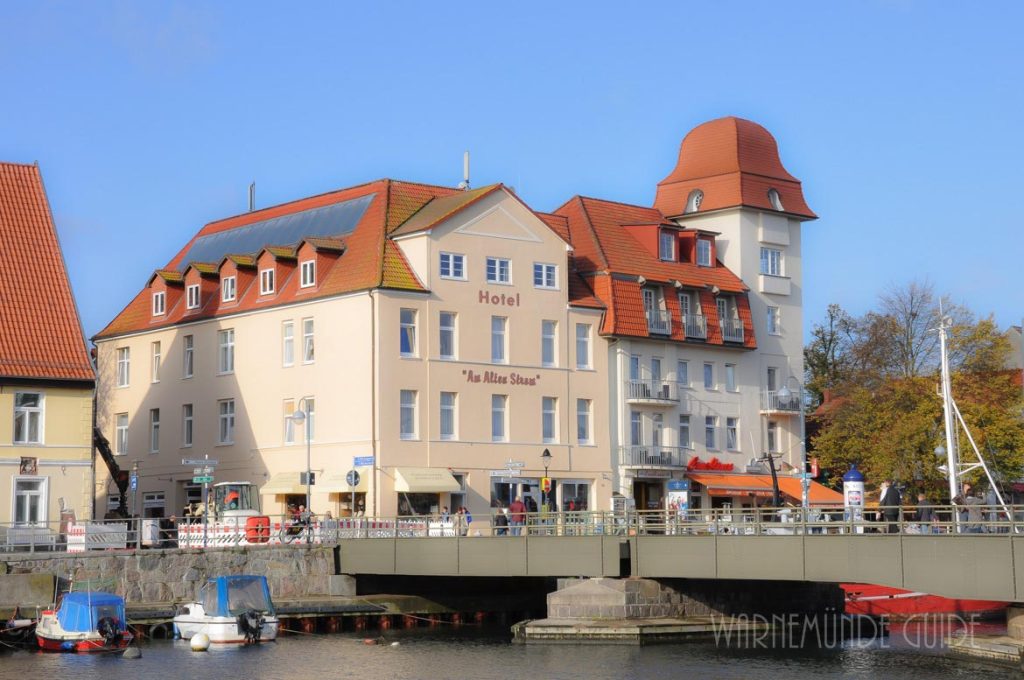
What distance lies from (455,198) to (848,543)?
2971cm

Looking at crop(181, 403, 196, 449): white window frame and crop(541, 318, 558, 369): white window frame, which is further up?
crop(541, 318, 558, 369): white window frame

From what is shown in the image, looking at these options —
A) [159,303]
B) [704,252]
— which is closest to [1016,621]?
[704,252]

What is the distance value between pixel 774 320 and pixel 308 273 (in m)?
22.4

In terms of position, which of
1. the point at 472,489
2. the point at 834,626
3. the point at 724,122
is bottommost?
the point at 834,626

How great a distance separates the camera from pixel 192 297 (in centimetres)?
7488

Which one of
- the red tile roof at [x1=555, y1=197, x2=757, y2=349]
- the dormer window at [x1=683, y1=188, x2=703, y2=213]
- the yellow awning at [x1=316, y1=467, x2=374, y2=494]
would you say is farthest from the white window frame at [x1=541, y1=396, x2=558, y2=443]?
the dormer window at [x1=683, y1=188, x2=703, y2=213]

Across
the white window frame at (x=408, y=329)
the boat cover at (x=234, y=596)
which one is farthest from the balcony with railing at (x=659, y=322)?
the boat cover at (x=234, y=596)

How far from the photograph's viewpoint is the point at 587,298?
236ft

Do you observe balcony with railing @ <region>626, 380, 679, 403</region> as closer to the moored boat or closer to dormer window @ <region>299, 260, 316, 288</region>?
dormer window @ <region>299, 260, 316, 288</region>

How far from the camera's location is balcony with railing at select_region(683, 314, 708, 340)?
73938 mm

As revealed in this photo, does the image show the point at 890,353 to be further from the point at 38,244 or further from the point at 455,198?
the point at 38,244

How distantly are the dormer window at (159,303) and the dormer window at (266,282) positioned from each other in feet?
25.0

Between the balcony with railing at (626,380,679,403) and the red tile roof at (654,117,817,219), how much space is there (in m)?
9.56

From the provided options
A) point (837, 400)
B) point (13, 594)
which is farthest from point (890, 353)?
point (13, 594)
